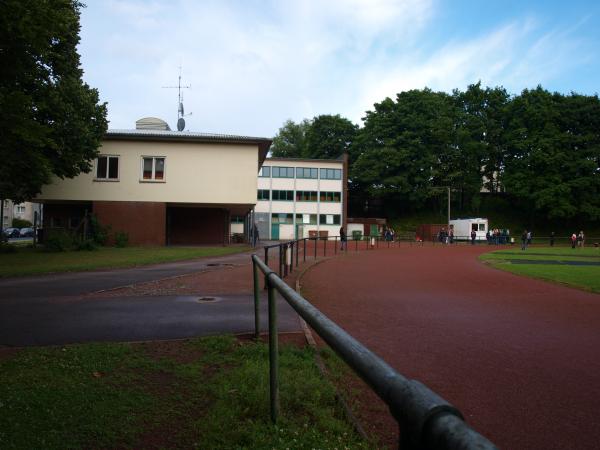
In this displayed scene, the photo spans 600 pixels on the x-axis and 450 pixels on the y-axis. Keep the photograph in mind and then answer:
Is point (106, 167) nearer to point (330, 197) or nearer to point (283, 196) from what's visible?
point (283, 196)

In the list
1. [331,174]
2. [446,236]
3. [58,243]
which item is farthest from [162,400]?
[331,174]

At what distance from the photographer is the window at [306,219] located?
59000 millimetres

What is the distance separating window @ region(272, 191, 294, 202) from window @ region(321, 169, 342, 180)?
4713mm

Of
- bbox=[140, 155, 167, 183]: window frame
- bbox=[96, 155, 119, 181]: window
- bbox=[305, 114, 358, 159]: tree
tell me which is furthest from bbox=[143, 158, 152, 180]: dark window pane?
bbox=[305, 114, 358, 159]: tree

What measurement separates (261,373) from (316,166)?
56.3 m

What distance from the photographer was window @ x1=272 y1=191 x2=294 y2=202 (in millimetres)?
59125

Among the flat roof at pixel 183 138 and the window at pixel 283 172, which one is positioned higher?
the window at pixel 283 172

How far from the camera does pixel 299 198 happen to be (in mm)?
59375

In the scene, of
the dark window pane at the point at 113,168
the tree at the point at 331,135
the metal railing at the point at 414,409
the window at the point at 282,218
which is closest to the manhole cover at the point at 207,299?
the metal railing at the point at 414,409

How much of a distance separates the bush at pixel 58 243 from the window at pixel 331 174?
39.7 metres

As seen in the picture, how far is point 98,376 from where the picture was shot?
14.8 ft

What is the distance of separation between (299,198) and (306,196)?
0.95 meters

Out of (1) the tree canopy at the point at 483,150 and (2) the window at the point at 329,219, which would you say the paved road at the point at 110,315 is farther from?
(1) the tree canopy at the point at 483,150

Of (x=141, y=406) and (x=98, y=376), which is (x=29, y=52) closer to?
(x=98, y=376)
